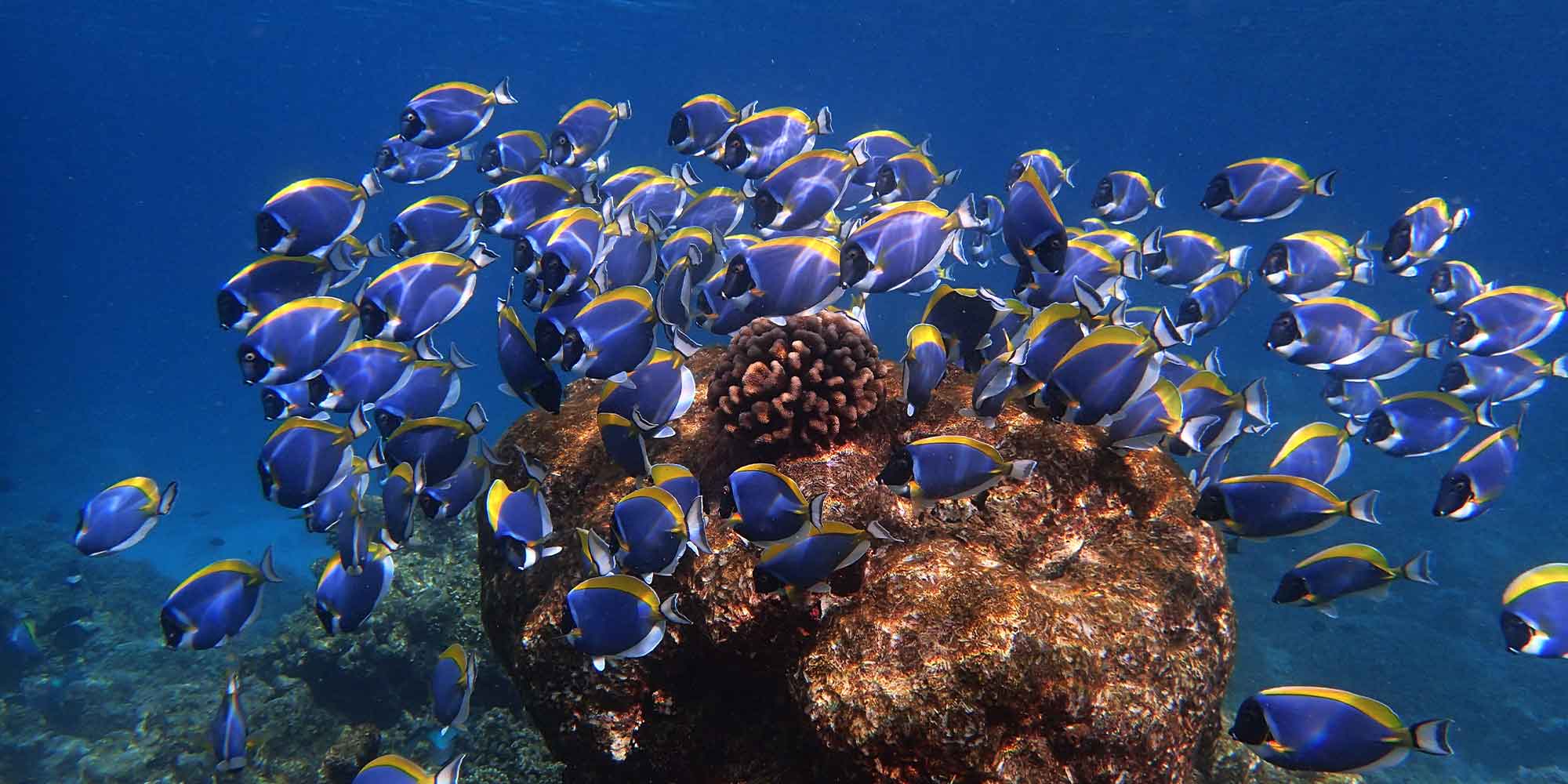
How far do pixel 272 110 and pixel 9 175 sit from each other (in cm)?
2864

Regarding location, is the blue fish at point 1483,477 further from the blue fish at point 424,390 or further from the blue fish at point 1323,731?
the blue fish at point 424,390

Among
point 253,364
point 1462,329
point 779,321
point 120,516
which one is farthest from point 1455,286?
point 120,516

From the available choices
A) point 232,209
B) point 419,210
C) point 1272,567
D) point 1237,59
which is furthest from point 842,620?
point 232,209

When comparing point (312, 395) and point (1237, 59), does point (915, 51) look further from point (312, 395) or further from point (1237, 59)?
point (312, 395)

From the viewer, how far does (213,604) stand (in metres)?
3.78

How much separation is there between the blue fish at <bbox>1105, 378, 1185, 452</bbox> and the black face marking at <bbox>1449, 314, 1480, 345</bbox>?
2838 mm

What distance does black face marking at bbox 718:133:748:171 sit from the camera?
4676 mm

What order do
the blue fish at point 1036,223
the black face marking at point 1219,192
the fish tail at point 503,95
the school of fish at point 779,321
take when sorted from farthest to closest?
the fish tail at point 503,95 < the black face marking at point 1219,192 < the blue fish at point 1036,223 < the school of fish at point 779,321

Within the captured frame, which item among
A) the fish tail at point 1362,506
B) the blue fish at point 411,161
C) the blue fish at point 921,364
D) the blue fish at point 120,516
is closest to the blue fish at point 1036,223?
the blue fish at point 921,364

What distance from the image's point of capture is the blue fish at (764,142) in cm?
469

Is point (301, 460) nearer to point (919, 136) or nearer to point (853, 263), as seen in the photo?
point (853, 263)

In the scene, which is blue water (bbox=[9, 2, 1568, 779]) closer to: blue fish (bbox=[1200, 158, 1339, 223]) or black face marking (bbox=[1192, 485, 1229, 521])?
blue fish (bbox=[1200, 158, 1339, 223])

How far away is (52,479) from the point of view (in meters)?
40.4

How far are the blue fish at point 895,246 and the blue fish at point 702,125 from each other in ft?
7.42
